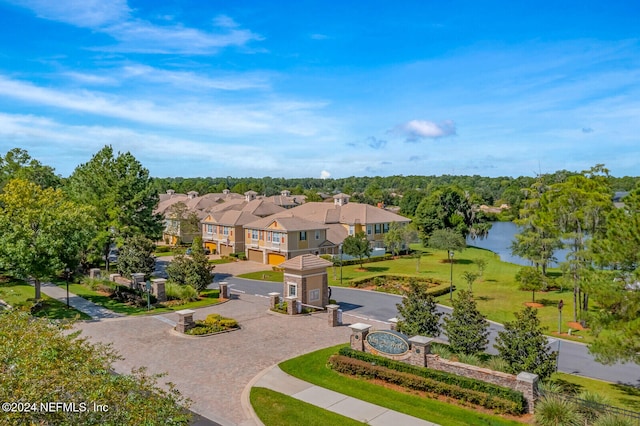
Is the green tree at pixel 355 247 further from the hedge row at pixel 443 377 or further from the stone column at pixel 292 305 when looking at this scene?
the hedge row at pixel 443 377

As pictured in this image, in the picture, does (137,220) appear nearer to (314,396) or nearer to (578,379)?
(314,396)

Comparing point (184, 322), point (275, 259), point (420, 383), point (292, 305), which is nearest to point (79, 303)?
point (184, 322)

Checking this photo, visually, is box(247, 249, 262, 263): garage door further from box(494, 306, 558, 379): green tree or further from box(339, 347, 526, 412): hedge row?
box(494, 306, 558, 379): green tree

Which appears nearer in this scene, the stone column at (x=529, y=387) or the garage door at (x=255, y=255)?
the stone column at (x=529, y=387)

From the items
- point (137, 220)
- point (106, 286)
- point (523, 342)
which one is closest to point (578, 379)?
point (523, 342)

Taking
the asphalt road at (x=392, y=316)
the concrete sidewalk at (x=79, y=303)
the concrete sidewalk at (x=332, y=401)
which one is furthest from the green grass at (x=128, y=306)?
the concrete sidewalk at (x=332, y=401)

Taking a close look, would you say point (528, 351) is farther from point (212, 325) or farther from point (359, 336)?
point (212, 325)
